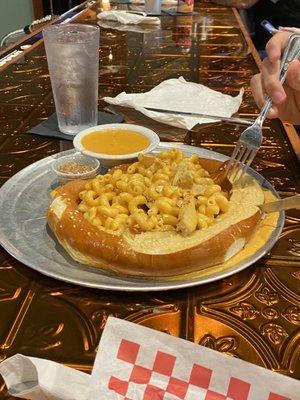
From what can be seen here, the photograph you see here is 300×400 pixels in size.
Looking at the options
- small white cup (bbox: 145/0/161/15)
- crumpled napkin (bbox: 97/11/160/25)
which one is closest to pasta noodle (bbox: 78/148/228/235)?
crumpled napkin (bbox: 97/11/160/25)

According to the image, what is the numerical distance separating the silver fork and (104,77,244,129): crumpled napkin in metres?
0.37

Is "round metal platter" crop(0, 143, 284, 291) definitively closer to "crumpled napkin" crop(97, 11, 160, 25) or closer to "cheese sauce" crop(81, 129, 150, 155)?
"cheese sauce" crop(81, 129, 150, 155)

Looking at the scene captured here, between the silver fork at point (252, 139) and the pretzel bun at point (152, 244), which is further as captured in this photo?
the silver fork at point (252, 139)

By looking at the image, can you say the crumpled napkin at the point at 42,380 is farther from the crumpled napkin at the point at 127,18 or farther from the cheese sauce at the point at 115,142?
the crumpled napkin at the point at 127,18

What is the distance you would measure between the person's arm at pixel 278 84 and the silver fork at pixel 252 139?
2 centimetres

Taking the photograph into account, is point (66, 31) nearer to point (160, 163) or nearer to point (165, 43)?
point (160, 163)

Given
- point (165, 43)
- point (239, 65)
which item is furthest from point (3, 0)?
point (239, 65)

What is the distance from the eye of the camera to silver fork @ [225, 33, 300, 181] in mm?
1077

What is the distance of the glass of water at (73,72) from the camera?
4.91ft

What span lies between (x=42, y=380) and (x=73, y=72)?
1.13m

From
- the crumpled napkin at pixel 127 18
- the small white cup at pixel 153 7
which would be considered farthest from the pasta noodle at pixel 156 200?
the small white cup at pixel 153 7

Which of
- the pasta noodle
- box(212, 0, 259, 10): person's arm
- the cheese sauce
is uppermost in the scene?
the pasta noodle

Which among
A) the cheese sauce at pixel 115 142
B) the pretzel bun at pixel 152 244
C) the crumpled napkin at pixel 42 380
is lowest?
Result: the cheese sauce at pixel 115 142

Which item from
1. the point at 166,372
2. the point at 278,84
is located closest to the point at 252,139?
the point at 278,84
